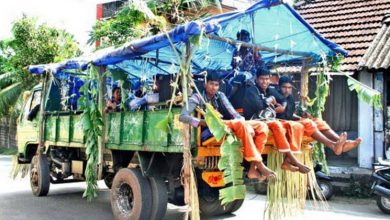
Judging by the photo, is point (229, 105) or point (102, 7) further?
point (102, 7)

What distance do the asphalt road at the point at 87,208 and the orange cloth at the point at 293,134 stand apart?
2.04m

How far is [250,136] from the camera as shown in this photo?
4.82 meters

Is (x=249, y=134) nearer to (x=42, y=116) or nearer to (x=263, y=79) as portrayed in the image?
(x=263, y=79)

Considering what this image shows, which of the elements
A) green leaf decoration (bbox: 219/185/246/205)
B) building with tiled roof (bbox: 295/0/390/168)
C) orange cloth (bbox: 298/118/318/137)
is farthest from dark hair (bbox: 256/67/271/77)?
building with tiled roof (bbox: 295/0/390/168)

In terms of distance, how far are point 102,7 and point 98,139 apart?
51.2 feet

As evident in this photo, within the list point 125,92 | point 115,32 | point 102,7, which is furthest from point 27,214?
point 102,7

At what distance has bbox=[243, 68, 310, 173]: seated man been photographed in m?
5.15

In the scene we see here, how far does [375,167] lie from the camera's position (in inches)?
314

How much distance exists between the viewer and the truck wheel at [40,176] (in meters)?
8.58

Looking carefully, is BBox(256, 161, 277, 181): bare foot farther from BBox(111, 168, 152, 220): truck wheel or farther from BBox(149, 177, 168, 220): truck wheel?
BBox(111, 168, 152, 220): truck wheel

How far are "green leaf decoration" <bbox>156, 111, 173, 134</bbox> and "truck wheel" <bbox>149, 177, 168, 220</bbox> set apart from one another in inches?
35.0

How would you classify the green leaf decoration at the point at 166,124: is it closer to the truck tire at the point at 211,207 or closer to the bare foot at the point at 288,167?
the bare foot at the point at 288,167

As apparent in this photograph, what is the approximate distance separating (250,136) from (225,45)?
2340 millimetres

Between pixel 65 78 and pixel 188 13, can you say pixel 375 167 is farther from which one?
pixel 65 78
